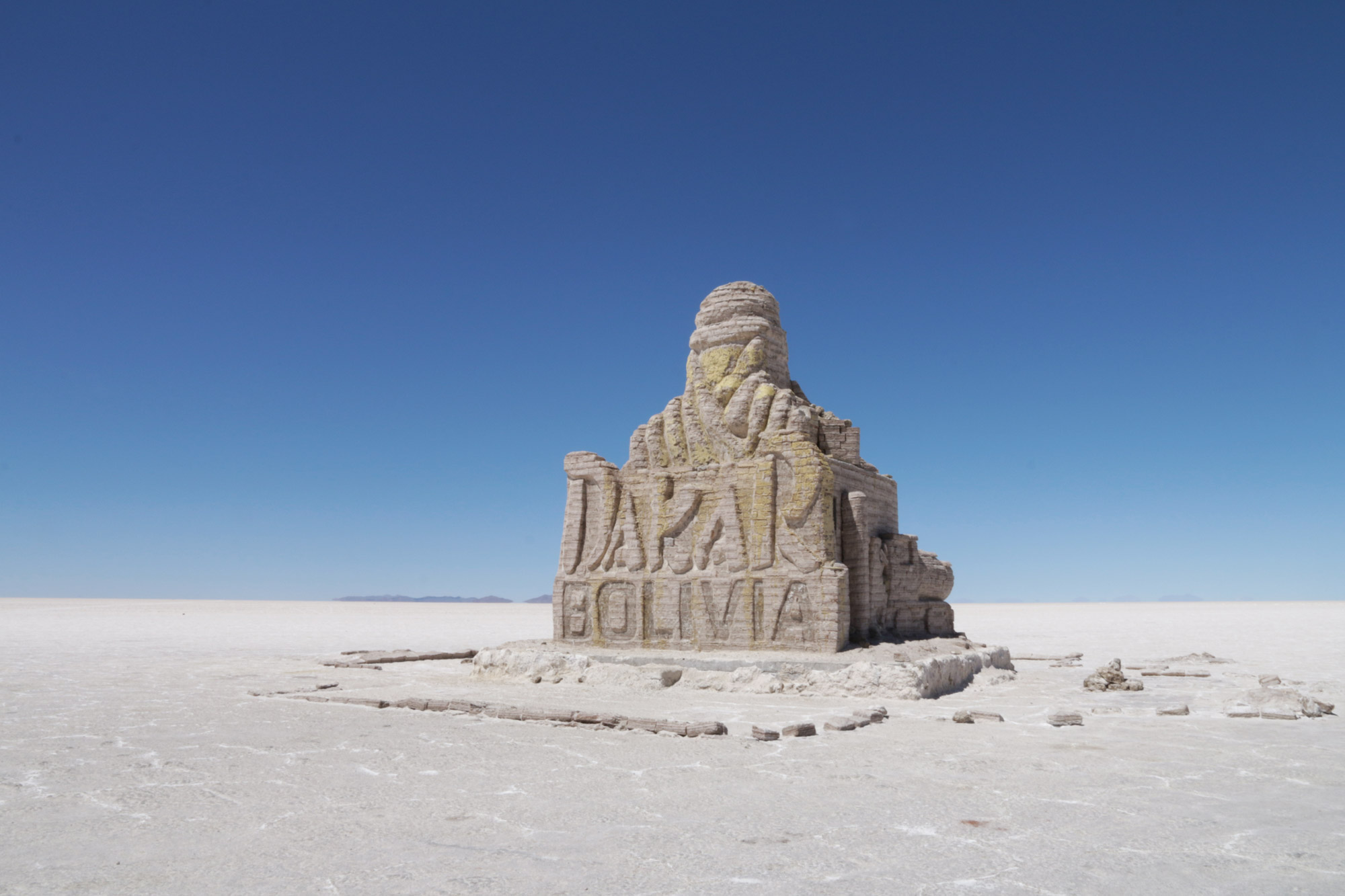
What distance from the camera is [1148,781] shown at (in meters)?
8.13

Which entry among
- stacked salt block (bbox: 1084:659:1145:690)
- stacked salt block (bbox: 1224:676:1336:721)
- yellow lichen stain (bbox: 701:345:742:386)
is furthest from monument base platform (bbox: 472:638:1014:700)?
yellow lichen stain (bbox: 701:345:742:386)

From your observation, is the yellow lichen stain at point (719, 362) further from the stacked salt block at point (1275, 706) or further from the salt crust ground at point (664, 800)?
the stacked salt block at point (1275, 706)

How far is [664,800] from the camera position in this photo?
7.51 m

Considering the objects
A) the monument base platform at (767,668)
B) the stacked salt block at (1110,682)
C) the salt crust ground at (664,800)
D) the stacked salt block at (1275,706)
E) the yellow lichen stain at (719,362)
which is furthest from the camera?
the yellow lichen stain at (719,362)

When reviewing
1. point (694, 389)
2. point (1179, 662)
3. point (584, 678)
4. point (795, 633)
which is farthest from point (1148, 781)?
point (1179, 662)

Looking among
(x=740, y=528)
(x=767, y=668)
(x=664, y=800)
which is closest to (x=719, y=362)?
(x=740, y=528)

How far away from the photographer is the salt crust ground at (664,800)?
5648mm

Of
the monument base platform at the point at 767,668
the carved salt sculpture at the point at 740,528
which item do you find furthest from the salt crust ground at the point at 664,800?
the carved salt sculpture at the point at 740,528

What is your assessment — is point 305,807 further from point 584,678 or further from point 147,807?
point 584,678

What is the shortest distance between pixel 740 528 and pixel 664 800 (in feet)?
28.3

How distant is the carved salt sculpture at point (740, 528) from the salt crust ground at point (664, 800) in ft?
6.35

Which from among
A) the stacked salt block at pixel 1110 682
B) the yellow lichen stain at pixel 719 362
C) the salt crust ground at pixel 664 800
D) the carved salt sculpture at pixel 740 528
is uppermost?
the yellow lichen stain at pixel 719 362

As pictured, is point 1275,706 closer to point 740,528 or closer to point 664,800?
point 740,528

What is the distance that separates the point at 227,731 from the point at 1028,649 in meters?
22.3
